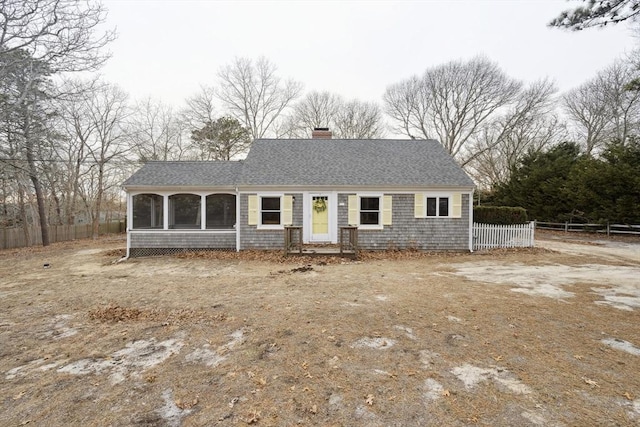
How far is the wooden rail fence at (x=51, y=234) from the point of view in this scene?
49.1 feet

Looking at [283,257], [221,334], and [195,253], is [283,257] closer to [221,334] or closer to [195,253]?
[195,253]

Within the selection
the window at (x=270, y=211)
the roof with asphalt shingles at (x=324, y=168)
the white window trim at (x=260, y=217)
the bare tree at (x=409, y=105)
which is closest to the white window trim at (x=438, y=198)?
the roof with asphalt shingles at (x=324, y=168)

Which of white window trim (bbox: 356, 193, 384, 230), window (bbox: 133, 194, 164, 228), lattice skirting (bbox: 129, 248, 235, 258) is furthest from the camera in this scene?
window (bbox: 133, 194, 164, 228)

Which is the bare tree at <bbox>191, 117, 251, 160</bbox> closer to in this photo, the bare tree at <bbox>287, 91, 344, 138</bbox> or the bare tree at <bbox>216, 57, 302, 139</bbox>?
the bare tree at <bbox>216, 57, 302, 139</bbox>

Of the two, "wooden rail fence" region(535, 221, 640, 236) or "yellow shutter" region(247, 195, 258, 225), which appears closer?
"yellow shutter" region(247, 195, 258, 225)

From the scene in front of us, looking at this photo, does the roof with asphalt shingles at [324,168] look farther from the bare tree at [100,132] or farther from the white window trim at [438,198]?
the bare tree at [100,132]

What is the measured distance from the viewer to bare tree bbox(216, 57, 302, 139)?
26.6 meters

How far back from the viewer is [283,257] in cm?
1056

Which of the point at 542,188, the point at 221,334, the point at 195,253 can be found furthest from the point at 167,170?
the point at 542,188

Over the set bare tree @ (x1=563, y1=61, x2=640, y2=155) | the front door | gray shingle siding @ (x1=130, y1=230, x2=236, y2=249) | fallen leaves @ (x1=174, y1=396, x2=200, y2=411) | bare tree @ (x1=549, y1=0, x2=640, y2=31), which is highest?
bare tree @ (x1=563, y1=61, x2=640, y2=155)

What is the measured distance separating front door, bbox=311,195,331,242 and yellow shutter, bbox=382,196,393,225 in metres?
2.21

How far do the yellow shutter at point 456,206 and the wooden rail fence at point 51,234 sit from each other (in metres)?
21.0

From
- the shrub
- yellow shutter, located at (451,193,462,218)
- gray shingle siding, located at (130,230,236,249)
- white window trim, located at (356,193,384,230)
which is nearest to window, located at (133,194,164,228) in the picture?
gray shingle siding, located at (130,230,236,249)

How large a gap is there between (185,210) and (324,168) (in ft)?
21.9
